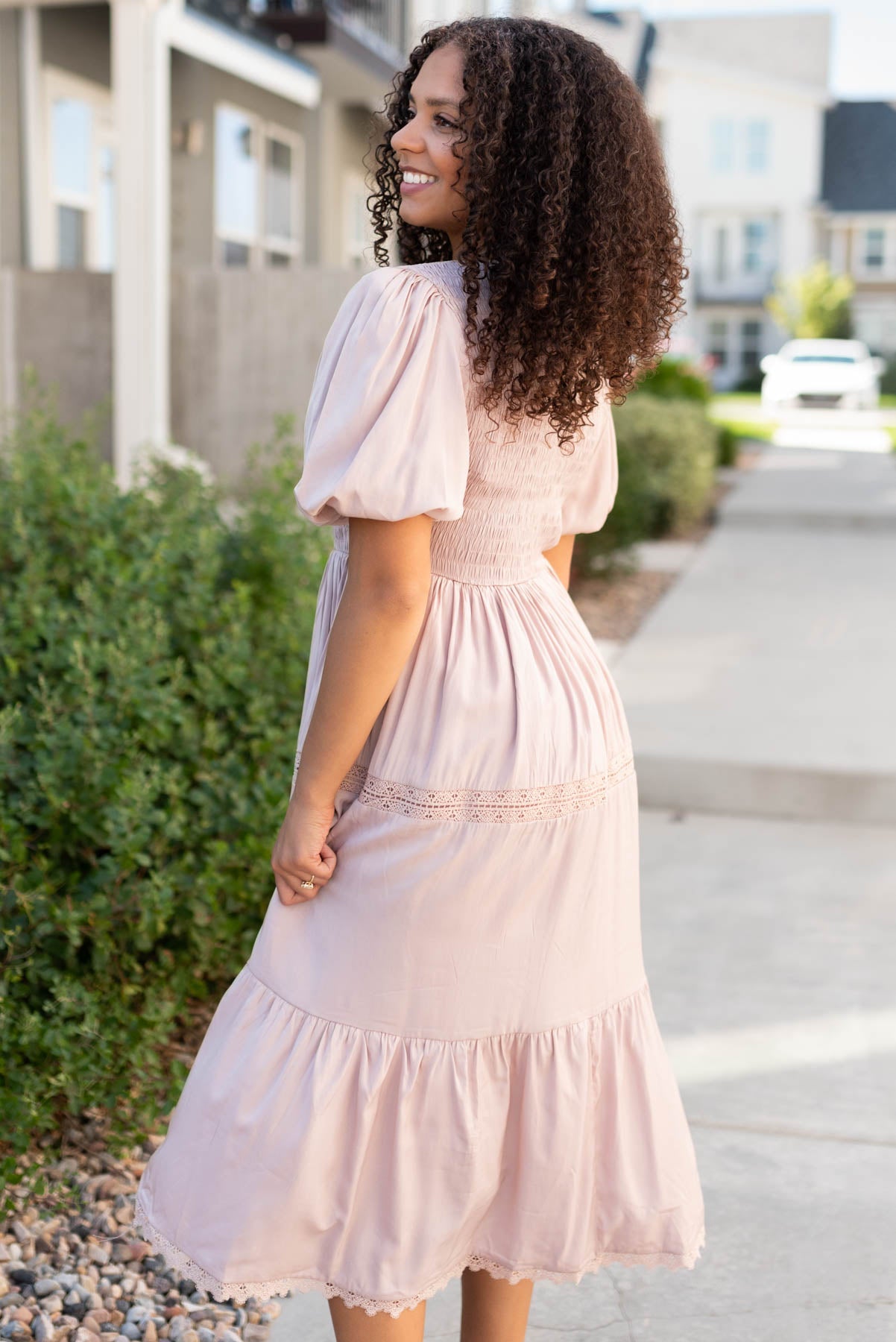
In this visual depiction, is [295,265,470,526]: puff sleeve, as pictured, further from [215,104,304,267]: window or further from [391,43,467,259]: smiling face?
[215,104,304,267]: window

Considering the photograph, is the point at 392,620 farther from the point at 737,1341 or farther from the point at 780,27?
the point at 780,27

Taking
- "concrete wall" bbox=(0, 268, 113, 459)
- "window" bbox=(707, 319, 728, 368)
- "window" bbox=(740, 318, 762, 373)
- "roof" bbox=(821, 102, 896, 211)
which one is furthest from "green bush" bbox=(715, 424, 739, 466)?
"roof" bbox=(821, 102, 896, 211)

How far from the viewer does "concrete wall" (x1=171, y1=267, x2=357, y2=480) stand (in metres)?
9.26

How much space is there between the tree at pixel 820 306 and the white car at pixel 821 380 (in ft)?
26.8

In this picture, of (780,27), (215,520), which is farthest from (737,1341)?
(780,27)

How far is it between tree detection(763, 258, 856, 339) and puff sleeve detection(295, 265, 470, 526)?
41.4 metres

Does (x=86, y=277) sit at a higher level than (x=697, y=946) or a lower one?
higher

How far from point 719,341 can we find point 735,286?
178 centimetres

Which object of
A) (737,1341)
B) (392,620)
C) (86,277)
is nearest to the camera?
(392,620)

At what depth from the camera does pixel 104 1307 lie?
233 cm

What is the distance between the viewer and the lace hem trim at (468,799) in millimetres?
1741

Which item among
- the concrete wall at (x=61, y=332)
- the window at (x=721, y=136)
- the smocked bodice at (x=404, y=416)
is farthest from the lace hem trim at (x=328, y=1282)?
the window at (x=721, y=136)

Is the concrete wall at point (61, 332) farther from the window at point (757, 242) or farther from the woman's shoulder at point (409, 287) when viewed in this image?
the window at point (757, 242)

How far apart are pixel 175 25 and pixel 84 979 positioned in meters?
8.55
